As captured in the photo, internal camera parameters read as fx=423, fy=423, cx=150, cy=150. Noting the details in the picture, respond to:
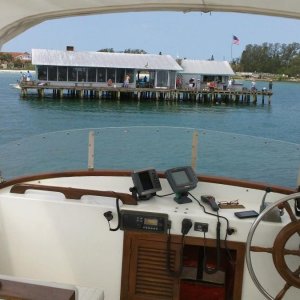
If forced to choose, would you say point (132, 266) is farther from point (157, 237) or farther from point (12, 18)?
point (12, 18)

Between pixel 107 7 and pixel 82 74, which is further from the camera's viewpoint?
pixel 82 74

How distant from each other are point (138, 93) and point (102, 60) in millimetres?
5624

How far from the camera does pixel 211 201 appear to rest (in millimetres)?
2998

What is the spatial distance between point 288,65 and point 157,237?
313 feet

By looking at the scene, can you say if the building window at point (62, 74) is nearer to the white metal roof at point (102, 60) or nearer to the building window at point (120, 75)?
the white metal roof at point (102, 60)

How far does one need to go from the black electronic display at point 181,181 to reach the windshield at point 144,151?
1.28 feet

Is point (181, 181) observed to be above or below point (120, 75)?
below

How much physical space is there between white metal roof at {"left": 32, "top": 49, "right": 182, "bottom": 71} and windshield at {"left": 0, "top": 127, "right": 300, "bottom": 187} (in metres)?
41.9

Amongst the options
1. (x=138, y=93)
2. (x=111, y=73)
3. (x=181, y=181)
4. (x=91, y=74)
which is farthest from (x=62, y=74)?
(x=181, y=181)

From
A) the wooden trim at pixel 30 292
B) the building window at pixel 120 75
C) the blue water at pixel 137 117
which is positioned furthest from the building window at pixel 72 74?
the wooden trim at pixel 30 292

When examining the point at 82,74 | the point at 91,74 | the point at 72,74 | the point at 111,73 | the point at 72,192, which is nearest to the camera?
the point at 72,192

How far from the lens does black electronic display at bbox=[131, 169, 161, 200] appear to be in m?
3.00

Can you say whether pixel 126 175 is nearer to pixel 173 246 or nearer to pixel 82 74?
pixel 173 246

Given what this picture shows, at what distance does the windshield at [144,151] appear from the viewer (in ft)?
11.1
